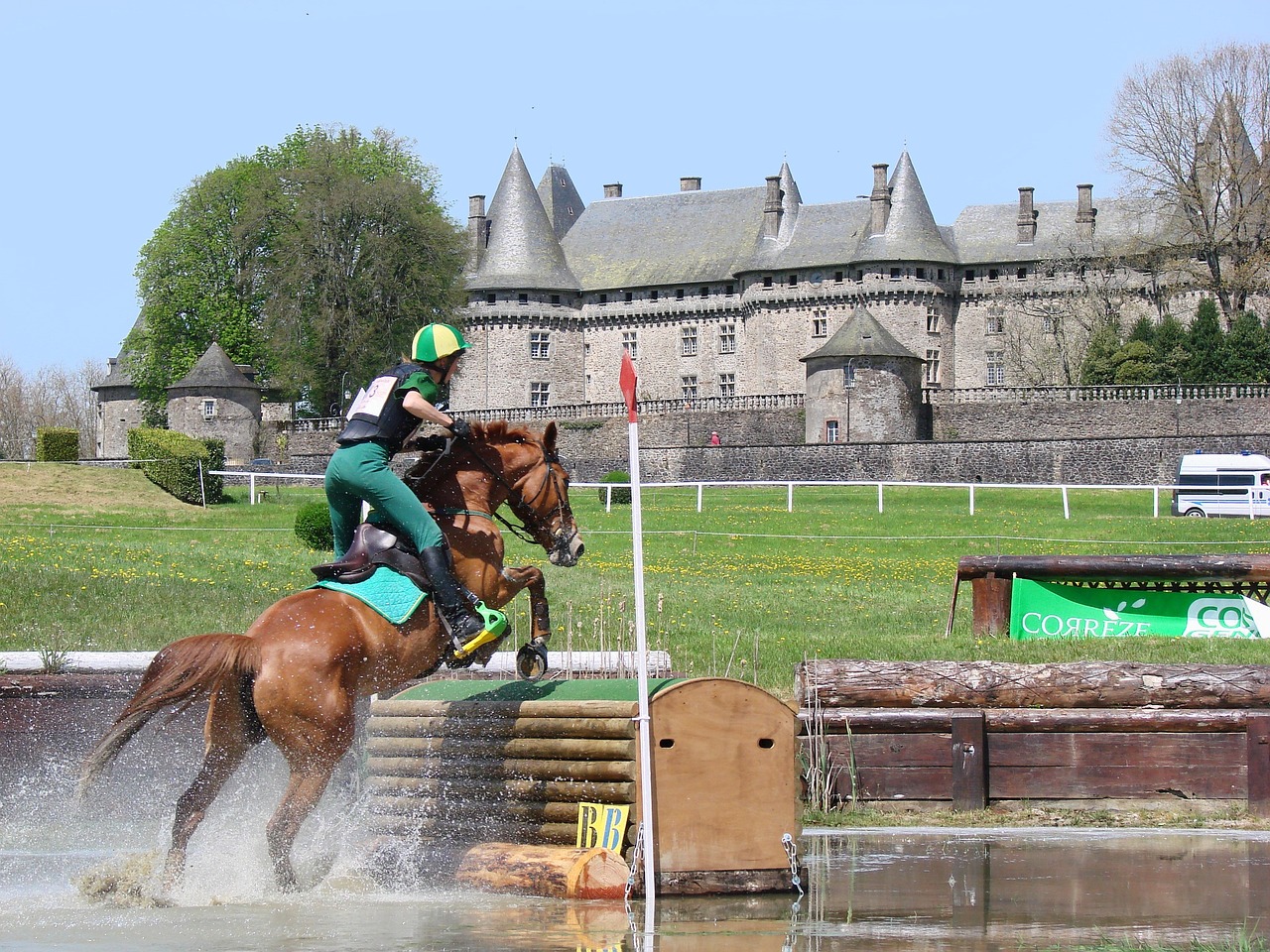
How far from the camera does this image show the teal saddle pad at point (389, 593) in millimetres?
8430

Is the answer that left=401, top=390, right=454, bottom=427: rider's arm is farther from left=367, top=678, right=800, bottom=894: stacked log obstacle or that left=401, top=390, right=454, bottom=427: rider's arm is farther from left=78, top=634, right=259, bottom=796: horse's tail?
left=367, top=678, right=800, bottom=894: stacked log obstacle

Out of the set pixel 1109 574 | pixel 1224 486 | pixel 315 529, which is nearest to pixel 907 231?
pixel 1224 486

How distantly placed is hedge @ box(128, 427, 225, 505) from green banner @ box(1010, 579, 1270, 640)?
2629cm

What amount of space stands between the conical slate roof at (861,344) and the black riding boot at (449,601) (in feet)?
212

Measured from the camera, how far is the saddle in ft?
27.9

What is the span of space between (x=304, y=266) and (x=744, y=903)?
6146 cm

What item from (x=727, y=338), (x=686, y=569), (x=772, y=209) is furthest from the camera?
(x=727, y=338)

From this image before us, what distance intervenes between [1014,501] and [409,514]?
1500 inches

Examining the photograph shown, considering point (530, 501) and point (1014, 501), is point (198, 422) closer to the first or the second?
point (1014, 501)

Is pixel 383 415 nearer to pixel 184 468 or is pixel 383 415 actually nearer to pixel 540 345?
pixel 184 468

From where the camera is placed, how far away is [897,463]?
63.2m

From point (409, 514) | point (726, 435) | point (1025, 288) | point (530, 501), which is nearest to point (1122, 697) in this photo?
point (530, 501)

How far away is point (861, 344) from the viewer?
72500 mm

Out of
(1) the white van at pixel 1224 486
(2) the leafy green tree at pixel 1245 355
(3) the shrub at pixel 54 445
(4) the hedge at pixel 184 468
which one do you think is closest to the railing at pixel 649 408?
(2) the leafy green tree at pixel 1245 355
